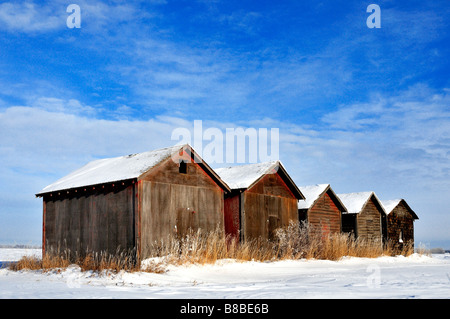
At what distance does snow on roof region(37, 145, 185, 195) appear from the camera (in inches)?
722

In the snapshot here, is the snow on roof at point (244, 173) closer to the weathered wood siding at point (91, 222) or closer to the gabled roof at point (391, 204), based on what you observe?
the weathered wood siding at point (91, 222)

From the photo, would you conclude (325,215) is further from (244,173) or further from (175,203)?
(175,203)

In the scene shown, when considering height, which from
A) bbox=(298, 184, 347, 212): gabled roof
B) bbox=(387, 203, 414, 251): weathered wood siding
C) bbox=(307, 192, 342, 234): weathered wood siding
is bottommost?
bbox=(387, 203, 414, 251): weathered wood siding

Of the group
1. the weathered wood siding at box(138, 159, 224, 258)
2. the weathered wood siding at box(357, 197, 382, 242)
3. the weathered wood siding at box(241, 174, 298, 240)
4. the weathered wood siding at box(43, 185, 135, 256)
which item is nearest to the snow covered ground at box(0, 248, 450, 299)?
the weathered wood siding at box(43, 185, 135, 256)

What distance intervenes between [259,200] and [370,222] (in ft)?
43.9

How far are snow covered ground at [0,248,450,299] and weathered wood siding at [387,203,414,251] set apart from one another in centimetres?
618

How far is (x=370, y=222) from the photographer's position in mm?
33781

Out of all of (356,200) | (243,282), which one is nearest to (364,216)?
Result: (356,200)

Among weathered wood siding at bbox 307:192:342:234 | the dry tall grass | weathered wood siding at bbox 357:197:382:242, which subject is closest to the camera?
the dry tall grass

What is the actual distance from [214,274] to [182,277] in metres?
1.47

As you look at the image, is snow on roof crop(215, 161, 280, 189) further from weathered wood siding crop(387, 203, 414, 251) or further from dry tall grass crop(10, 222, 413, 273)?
weathered wood siding crop(387, 203, 414, 251)

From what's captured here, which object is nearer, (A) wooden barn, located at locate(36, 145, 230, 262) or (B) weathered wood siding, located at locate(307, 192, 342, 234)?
(A) wooden barn, located at locate(36, 145, 230, 262)

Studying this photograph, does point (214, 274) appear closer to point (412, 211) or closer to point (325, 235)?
point (325, 235)
